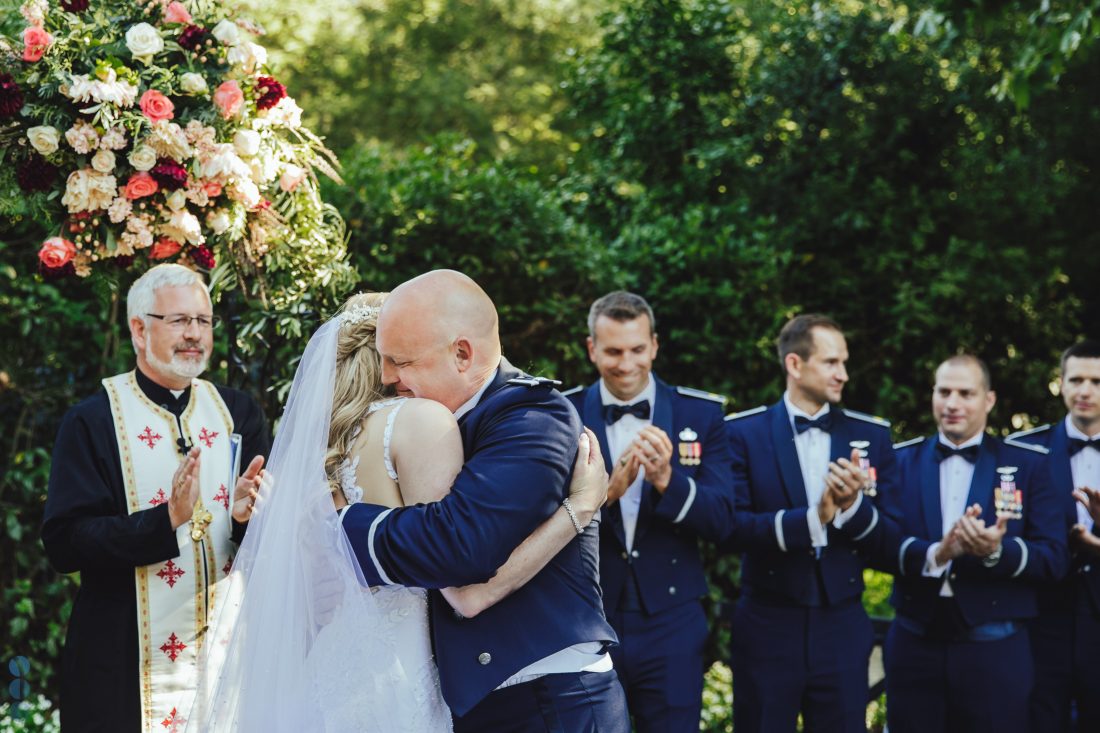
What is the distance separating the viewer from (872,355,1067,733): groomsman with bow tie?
5.11 metres

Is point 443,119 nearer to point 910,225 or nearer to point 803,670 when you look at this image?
point 910,225

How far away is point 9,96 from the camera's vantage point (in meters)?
3.94

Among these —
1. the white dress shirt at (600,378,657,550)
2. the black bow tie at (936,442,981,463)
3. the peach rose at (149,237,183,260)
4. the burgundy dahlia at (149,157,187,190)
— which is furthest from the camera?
the black bow tie at (936,442,981,463)

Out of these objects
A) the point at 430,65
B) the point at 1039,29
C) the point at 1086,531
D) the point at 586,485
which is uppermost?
the point at 430,65

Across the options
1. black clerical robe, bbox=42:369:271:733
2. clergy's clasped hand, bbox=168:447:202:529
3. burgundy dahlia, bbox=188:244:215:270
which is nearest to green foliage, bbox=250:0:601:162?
burgundy dahlia, bbox=188:244:215:270

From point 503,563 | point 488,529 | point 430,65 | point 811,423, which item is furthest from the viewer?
point 430,65

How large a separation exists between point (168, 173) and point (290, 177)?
520mm

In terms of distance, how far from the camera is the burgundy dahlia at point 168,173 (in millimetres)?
4145

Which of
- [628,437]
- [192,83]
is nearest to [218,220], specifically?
[192,83]

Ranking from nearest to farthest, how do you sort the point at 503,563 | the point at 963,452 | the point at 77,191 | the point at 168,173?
the point at 503,563 → the point at 77,191 → the point at 168,173 → the point at 963,452

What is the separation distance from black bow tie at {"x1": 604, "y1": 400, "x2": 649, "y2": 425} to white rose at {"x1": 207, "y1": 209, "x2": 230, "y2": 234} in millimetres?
1835

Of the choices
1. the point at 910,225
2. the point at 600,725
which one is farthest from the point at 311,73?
the point at 600,725

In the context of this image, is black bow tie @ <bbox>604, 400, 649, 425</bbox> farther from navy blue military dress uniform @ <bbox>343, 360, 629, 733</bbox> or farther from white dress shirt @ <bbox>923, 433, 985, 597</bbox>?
navy blue military dress uniform @ <bbox>343, 360, 629, 733</bbox>

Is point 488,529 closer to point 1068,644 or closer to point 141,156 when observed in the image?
point 141,156
